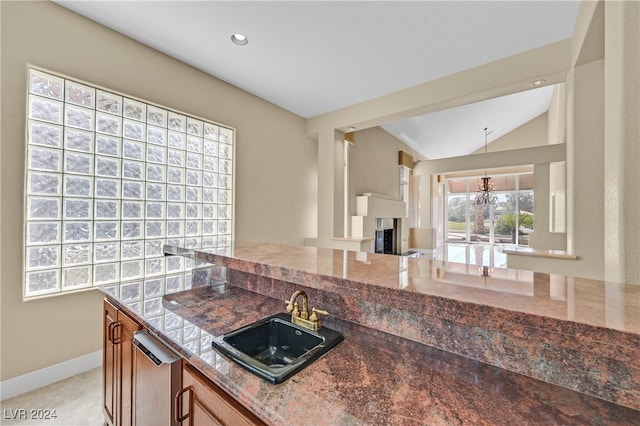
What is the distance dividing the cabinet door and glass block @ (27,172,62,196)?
3.79 feet

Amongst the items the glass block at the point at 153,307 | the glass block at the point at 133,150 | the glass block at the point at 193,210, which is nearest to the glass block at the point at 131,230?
the glass block at the point at 193,210

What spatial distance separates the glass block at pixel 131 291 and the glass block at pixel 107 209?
0.94 m

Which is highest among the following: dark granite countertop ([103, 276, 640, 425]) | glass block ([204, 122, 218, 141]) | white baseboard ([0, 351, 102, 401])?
glass block ([204, 122, 218, 141])

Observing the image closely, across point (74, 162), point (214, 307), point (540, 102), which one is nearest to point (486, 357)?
point (214, 307)

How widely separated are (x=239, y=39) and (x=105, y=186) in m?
1.73

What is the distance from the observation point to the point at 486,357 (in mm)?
788

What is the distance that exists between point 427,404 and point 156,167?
2.81 meters

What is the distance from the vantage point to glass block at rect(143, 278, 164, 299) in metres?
1.46

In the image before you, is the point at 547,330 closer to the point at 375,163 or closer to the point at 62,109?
the point at 62,109

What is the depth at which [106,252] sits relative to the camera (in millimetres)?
2268

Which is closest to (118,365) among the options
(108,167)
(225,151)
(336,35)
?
(108,167)

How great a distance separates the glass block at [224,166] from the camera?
10.4 feet

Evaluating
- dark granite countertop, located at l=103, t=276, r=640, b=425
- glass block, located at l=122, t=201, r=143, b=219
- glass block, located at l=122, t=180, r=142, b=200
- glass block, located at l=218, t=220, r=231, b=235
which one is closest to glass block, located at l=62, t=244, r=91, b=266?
glass block, located at l=122, t=201, r=143, b=219

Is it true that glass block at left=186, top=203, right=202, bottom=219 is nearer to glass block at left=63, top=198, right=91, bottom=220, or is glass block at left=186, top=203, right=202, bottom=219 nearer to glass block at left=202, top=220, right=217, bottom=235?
glass block at left=202, top=220, right=217, bottom=235
